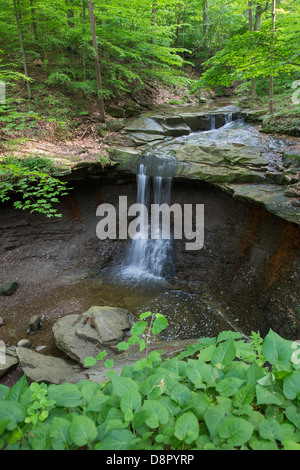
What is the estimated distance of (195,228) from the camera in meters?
8.27

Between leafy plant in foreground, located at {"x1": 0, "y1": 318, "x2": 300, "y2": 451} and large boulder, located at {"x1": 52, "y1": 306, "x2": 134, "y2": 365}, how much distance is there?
12.7ft

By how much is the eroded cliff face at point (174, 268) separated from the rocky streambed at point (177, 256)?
0.03m

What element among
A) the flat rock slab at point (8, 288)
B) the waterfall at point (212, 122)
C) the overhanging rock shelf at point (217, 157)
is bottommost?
the flat rock slab at point (8, 288)

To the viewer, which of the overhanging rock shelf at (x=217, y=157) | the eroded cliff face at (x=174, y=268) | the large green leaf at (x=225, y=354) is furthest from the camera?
the overhanging rock shelf at (x=217, y=157)

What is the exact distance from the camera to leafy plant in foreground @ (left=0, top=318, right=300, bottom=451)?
1117 mm

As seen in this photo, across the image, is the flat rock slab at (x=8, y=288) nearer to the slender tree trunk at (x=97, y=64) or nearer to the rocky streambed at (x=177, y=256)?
the rocky streambed at (x=177, y=256)

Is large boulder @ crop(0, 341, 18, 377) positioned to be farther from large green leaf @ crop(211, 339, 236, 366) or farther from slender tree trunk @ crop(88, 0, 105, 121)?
slender tree trunk @ crop(88, 0, 105, 121)

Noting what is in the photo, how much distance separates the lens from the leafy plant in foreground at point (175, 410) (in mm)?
1117

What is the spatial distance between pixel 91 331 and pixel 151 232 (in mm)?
4526

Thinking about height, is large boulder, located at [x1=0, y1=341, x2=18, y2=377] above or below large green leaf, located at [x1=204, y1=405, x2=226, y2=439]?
below

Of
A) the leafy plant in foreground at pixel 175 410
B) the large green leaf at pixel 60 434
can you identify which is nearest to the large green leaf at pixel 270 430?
the leafy plant in foreground at pixel 175 410

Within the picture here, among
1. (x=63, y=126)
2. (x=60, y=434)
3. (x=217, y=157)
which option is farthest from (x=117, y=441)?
(x=63, y=126)

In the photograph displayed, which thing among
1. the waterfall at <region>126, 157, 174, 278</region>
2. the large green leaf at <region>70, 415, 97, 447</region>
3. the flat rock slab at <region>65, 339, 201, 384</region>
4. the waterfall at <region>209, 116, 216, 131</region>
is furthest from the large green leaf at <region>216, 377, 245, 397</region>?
the waterfall at <region>209, 116, 216, 131</region>

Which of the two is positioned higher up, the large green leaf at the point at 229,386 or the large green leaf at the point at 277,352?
the large green leaf at the point at 277,352
